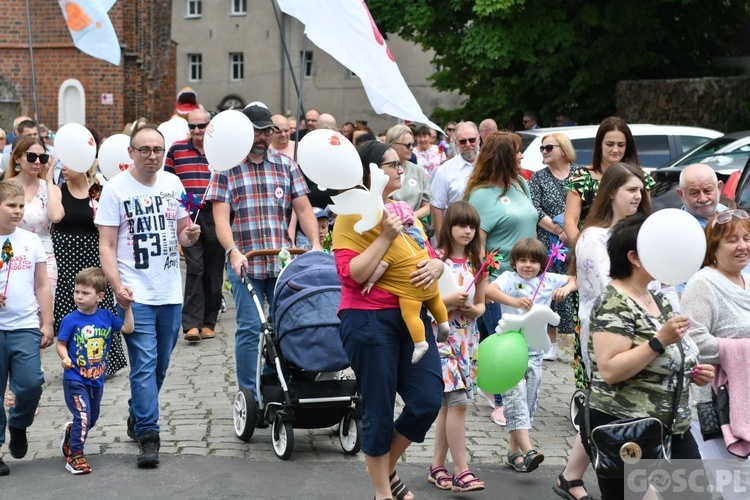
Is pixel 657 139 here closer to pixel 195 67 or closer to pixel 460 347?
pixel 460 347

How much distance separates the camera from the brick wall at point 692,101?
81.7 feet

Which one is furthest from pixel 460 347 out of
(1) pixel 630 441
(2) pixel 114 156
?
(2) pixel 114 156

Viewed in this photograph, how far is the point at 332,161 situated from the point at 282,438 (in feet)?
7.33

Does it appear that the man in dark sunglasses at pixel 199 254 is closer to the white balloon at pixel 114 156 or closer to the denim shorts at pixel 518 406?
the white balloon at pixel 114 156

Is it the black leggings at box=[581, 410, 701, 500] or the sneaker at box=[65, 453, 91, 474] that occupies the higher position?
the black leggings at box=[581, 410, 701, 500]

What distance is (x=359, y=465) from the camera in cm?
745

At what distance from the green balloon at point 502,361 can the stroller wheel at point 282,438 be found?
1.41m

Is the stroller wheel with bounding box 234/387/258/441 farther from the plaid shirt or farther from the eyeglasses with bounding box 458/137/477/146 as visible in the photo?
the eyeglasses with bounding box 458/137/477/146

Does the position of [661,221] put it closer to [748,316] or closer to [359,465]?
[748,316]

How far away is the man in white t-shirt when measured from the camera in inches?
289

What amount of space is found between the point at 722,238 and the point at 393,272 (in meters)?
1.59

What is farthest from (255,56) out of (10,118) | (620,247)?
(620,247)

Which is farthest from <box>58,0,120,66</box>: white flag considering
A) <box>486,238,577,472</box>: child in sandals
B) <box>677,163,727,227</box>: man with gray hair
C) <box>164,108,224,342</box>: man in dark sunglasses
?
<box>677,163,727,227</box>: man with gray hair

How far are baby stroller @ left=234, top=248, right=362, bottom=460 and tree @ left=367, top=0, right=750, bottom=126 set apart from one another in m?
18.2
